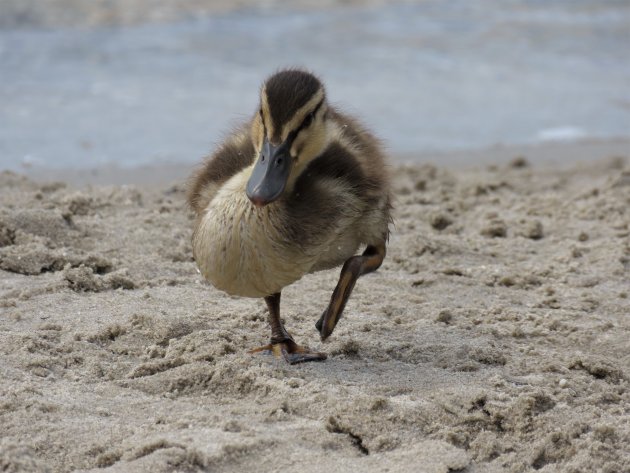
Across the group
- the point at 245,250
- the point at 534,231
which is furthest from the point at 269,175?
the point at 534,231

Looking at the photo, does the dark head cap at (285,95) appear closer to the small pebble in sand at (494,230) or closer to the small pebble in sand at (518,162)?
the small pebble in sand at (494,230)

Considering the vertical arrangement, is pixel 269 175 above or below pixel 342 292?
above

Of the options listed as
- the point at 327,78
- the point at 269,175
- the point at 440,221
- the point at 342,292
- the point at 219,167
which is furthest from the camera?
the point at 327,78

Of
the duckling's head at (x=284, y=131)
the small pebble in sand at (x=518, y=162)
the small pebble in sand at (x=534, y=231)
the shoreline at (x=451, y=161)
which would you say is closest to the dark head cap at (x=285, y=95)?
the duckling's head at (x=284, y=131)

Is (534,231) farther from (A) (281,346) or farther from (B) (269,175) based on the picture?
(B) (269,175)

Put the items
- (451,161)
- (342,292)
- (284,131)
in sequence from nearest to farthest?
1. (284,131)
2. (342,292)
3. (451,161)

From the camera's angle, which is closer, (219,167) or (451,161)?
(219,167)

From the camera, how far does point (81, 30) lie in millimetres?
13102

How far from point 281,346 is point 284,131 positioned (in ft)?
3.54

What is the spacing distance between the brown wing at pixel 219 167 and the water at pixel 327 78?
3627mm

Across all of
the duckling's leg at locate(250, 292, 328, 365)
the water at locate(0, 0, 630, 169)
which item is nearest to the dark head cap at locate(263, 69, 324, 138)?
the duckling's leg at locate(250, 292, 328, 365)

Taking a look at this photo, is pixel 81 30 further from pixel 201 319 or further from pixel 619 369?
pixel 619 369

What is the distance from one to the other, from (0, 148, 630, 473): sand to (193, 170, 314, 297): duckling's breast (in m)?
0.41

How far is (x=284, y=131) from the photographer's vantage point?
457 centimetres
